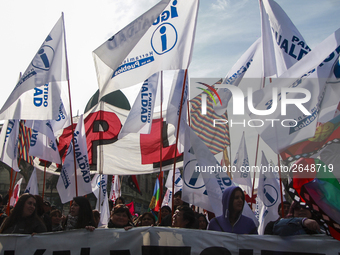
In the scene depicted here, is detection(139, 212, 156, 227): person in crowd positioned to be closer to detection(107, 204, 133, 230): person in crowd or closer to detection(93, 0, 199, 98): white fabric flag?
detection(107, 204, 133, 230): person in crowd

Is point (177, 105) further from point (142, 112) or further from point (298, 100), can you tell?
point (298, 100)

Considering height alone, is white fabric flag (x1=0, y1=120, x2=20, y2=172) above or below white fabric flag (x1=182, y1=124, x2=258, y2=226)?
above

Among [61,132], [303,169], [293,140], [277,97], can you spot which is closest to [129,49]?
[277,97]

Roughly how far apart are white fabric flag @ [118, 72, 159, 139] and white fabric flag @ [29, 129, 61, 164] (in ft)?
9.19

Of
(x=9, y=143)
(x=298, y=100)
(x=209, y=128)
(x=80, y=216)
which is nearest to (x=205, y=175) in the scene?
(x=298, y=100)

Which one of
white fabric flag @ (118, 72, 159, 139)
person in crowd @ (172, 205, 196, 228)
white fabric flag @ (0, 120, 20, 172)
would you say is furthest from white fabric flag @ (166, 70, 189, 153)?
white fabric flag @ (0, 120, 20, 172)

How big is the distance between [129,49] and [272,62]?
115 inches

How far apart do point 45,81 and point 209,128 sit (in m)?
4.81

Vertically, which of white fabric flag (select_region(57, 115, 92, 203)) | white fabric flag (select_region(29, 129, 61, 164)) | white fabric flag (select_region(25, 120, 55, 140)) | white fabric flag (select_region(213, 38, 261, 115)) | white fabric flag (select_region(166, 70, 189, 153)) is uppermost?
white fabric flag (select_region(213, 38, 261, 115))

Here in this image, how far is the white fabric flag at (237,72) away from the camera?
921cm

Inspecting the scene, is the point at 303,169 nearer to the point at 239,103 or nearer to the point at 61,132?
the point at 239,103

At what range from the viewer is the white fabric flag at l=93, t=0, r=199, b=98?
6156 mm

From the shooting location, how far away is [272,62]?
732cm

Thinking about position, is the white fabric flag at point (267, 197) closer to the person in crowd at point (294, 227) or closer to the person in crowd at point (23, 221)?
the person in crowd at point (294, 227)
